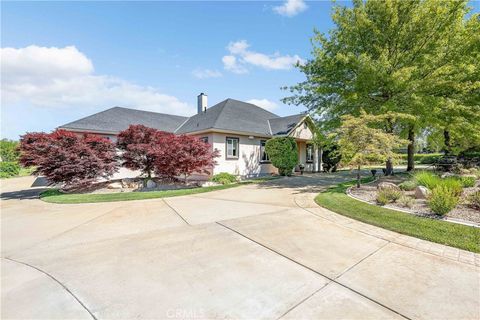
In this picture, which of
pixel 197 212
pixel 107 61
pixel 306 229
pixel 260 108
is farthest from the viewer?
pixel 260 108

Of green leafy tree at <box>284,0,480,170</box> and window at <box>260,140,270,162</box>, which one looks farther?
window at <box>260,140,270,162</box>

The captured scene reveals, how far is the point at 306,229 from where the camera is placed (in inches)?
200

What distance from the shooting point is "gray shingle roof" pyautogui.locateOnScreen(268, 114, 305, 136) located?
676 inches

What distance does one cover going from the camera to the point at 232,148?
622 inches

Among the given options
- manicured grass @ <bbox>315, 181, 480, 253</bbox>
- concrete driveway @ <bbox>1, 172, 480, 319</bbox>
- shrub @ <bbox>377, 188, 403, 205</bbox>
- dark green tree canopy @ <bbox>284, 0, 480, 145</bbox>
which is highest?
dark green tree canopy @ <bbox>284, 0, 480, 145</bbox>

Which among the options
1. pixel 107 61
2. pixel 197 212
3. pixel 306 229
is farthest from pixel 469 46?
pixel 107 61

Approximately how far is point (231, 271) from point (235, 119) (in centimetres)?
1408

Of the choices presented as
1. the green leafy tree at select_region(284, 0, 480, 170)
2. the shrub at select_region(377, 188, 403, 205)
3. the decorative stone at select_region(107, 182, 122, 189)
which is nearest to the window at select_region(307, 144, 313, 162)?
the green leafy tree at select_region(284, 0, 480, 170)

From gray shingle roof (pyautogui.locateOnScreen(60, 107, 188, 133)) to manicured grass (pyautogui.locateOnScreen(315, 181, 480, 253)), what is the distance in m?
15.8

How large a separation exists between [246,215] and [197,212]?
5.16ft

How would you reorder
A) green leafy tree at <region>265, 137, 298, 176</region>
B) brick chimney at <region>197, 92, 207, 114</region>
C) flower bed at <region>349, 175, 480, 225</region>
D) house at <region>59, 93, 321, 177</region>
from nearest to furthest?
flower bed at <region>349, 175, 480, 225</region> < house at <region>59, 93, 321, 177</region> < green leafy tree at <region>265, 137, 298, 176</region> < brick chimney at <region>197, 92, 207, 114</region>

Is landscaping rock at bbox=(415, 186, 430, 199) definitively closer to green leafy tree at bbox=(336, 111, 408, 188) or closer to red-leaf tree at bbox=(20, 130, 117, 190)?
green leafy tree at bbox=(336, 111, 408, 188)

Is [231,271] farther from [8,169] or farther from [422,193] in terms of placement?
[8,169]

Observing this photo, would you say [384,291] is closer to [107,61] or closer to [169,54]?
[169,54]
